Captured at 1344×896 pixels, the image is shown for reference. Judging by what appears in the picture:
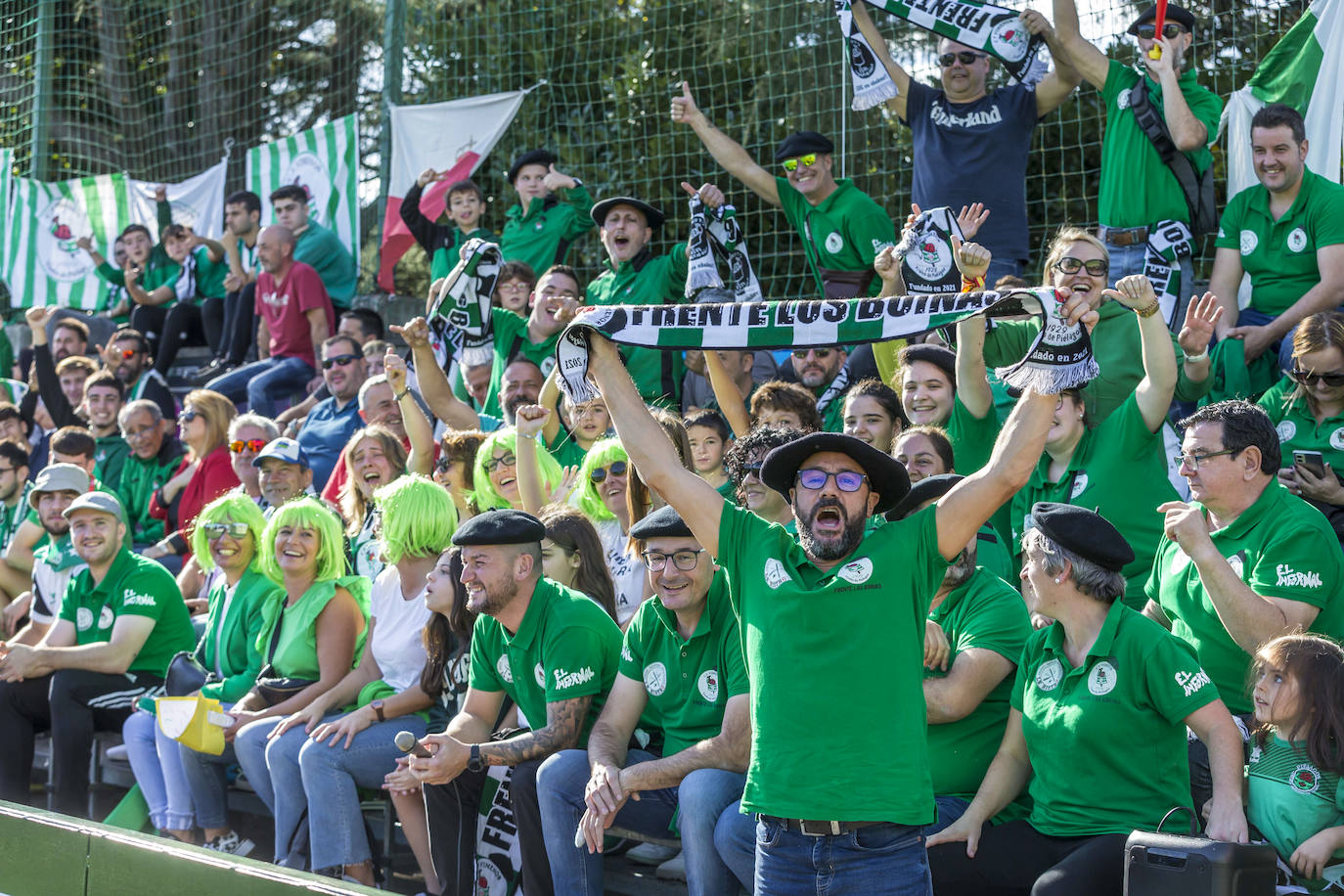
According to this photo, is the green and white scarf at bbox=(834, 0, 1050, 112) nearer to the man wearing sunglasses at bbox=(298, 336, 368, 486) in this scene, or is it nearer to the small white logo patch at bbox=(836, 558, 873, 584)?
the man wearing sunglasses at bbox=(298, 336, 368, 486)

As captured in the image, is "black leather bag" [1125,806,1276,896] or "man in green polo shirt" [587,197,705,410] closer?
"black leather bag" [1125,806,1276,896]

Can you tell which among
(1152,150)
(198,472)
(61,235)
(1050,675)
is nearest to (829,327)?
(1050,675)

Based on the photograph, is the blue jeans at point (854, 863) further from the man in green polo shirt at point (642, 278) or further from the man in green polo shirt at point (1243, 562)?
Answer: the man in green polo shirt at point (642, 278)

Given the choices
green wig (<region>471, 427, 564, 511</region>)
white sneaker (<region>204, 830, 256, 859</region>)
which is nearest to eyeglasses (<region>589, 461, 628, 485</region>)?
green wig (<region>471, 427, 564, 511</region>)

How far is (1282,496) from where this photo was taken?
14.0ft

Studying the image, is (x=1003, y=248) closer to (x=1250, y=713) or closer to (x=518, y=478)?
(x=518, y=478)

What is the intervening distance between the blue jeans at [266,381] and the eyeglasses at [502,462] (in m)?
4.07

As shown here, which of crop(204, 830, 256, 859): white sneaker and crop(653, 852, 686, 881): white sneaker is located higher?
crop(653, 852, 686, 881): white sneaker

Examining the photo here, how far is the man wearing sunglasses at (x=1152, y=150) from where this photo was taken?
21.1 feet

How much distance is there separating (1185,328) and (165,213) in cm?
990

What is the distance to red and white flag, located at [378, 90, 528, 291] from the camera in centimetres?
Answer: 1060

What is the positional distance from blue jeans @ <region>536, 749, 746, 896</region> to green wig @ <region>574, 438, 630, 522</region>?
1425mm

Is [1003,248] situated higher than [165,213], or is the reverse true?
[165,213]

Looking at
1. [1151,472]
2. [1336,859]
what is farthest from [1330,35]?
[1336,859]
